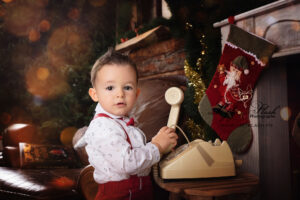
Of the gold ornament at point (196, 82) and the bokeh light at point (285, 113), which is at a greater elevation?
the gold ornament at point (196, 82)

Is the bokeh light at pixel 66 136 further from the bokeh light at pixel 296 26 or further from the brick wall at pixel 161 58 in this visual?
the bokeh light at pixel 296 26

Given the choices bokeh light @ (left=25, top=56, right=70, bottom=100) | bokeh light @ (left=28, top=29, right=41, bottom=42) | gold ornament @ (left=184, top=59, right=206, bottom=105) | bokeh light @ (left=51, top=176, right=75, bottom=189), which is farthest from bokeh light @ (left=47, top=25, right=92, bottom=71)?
bokeh light @ (left=51, top=176, right=75, bottom=189)

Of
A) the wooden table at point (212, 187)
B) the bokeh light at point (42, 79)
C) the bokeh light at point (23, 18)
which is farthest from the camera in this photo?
the bokeh light at point (23, 18)

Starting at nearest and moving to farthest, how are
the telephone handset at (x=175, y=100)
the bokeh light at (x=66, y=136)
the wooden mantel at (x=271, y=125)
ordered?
the telephone handset at (x=175, y=100) → the wooden mantel at (x=271, y=125) → the bokeh light at (x=66, y=136)

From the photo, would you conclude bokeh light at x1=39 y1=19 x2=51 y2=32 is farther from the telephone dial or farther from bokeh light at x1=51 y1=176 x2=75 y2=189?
the telephone dial

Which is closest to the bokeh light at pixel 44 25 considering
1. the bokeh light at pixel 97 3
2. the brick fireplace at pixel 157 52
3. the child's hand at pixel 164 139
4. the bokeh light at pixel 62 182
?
the bokeh light at pixel 97 3

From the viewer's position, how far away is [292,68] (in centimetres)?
191

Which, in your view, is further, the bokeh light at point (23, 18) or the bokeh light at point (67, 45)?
the bokeh light at point (23, 18)

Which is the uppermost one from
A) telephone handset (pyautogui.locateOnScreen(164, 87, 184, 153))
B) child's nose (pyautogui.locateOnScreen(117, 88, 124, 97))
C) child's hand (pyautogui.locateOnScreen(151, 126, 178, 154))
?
child's nose (pyautogui.locateOnScreen(117, 88, 124, 97))

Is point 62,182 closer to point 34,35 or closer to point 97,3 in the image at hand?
point 97,3

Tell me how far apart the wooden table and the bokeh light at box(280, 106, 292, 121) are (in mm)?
1004

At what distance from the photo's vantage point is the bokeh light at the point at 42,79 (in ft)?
13.7

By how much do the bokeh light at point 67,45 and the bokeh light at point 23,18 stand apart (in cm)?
48

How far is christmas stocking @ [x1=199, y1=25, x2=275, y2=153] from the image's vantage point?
6.20 ft
